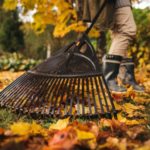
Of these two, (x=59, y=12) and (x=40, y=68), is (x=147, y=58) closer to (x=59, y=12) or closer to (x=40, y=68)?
(x=59, y=12)

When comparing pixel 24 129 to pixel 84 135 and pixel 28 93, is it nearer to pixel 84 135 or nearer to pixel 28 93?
pixel 84 135

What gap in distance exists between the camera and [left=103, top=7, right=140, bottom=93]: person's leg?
364cm

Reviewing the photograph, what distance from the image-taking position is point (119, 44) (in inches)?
147

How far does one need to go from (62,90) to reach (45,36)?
14.1 m

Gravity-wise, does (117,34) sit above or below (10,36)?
above

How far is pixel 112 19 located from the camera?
3768 mm

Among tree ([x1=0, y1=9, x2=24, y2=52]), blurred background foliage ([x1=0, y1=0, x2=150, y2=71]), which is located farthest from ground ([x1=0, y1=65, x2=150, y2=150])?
tree ([x1=0, y1=9, x2=24, y2=52])

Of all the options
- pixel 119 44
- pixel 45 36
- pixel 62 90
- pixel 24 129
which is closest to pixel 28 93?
pixel 62 90

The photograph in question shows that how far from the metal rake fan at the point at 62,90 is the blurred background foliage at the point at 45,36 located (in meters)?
2.33

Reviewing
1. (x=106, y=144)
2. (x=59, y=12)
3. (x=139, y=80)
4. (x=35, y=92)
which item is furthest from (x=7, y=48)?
(x=106, y=144)

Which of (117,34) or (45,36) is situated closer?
(117,34)

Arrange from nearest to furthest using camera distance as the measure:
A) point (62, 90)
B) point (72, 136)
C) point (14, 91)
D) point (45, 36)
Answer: point (72, 136) < point (62, 90) < point (14, 91) < point (45, 36)

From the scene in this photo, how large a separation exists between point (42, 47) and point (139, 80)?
11472 mm

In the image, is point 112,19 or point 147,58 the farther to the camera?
point 147,58
